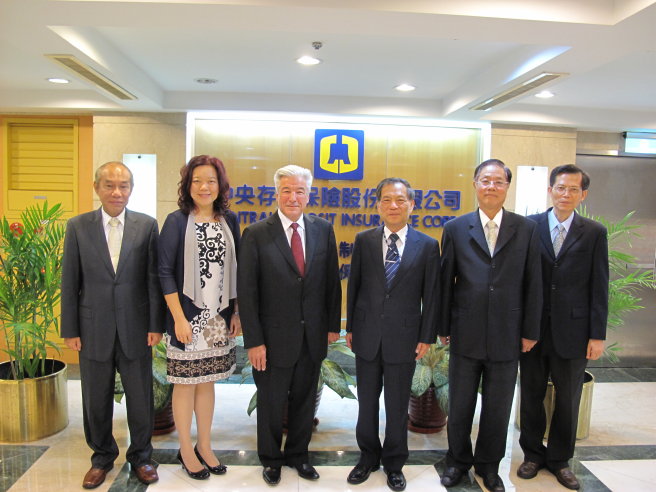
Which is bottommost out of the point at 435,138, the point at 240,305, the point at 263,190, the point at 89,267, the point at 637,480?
the point at 637,480

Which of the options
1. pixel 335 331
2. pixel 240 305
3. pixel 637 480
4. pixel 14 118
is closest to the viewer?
pixel 240 305

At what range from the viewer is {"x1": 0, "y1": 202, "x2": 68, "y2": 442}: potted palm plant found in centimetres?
340

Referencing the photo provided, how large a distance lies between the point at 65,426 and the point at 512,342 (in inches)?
125

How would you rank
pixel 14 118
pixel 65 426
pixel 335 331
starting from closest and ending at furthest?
pixel 335 331 < pixel 65 426 < pixel 14 118

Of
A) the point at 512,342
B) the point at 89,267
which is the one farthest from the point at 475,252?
the point at 89,267

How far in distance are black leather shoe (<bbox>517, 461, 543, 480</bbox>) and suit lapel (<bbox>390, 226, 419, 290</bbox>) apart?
149 cm

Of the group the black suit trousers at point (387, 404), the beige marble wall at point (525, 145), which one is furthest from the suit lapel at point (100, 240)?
the beige marble wall at point (525, 145)

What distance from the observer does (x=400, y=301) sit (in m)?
2.74

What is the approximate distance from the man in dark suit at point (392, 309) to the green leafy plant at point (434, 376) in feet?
2.36

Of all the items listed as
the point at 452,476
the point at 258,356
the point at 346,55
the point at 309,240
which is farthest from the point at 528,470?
the point at 346,55

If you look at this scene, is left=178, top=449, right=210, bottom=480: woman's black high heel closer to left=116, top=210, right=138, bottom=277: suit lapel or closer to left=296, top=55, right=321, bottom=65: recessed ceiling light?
left=116, top=210, right=138, bottom=277: suit lapel

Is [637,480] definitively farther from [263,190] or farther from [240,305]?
[263,190]

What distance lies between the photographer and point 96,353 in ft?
9.07

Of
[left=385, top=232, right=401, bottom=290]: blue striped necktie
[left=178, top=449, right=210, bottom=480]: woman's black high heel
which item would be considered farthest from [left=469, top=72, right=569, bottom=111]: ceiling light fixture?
[left=178, top=449, right=210, bottom=480]: woman's black high heel
